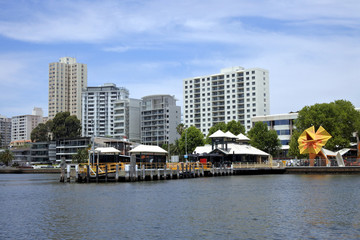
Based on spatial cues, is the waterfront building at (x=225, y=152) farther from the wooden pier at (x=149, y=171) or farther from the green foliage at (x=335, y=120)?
the green foliage at (x=335, y=120)

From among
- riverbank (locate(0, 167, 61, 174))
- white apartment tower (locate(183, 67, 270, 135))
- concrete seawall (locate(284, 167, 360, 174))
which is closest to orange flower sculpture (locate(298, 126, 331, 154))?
concrete seawall (locate(284, 167, 360, 174))

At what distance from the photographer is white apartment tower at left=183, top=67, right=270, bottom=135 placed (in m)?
181

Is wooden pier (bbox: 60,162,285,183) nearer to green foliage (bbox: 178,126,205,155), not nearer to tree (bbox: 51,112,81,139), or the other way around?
green foliage (bbox: 178,126,205,155)

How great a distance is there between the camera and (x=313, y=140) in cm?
8856

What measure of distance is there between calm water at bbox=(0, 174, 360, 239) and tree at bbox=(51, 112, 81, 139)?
144122 millimetres

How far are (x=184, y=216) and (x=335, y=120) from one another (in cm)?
7694

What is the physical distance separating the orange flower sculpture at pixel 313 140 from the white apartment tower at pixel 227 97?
8716cm

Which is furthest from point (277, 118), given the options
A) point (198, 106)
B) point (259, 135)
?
point (198, 106)

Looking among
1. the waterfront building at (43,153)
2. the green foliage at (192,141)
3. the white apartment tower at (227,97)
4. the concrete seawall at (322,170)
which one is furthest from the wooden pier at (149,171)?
the waterfront building at (43,153)

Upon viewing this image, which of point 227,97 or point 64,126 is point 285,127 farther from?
point 64,126

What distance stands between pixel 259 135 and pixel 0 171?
9551cm

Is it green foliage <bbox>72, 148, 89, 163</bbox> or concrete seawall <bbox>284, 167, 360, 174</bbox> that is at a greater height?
green foliage <bbox>72, 148, 89, 163</bbox>

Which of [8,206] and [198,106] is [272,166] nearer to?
[8,206]

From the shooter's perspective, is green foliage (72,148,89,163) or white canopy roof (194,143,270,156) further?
green foliage (72,148,89,163)
